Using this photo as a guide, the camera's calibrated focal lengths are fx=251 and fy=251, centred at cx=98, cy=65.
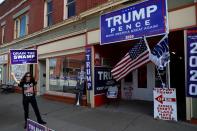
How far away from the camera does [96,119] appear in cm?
891

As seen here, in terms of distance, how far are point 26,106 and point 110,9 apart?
506 cm

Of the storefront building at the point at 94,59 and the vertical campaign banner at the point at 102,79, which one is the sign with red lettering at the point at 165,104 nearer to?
the storefront building at the point at 94,59

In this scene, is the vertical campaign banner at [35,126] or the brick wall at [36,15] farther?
the brick wall at [36,15]

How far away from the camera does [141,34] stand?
899 cm

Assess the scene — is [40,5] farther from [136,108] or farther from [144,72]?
[136,108]

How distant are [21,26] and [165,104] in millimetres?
14728

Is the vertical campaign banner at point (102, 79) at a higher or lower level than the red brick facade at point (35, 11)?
lower

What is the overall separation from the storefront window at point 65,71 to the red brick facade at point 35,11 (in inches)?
88.9

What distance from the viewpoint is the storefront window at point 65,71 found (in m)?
12.3

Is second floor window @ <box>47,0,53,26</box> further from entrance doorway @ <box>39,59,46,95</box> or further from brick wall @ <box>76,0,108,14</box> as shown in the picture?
brick wall @ <box>76,0,108,14</box>

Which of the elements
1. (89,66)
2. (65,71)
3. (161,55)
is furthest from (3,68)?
(161,55)

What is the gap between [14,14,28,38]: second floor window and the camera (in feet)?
61.5

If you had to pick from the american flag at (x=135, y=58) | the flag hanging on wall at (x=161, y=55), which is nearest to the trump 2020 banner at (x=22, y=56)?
A: the american flag at (x=135, y=58)

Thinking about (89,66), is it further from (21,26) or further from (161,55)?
(21,26)
